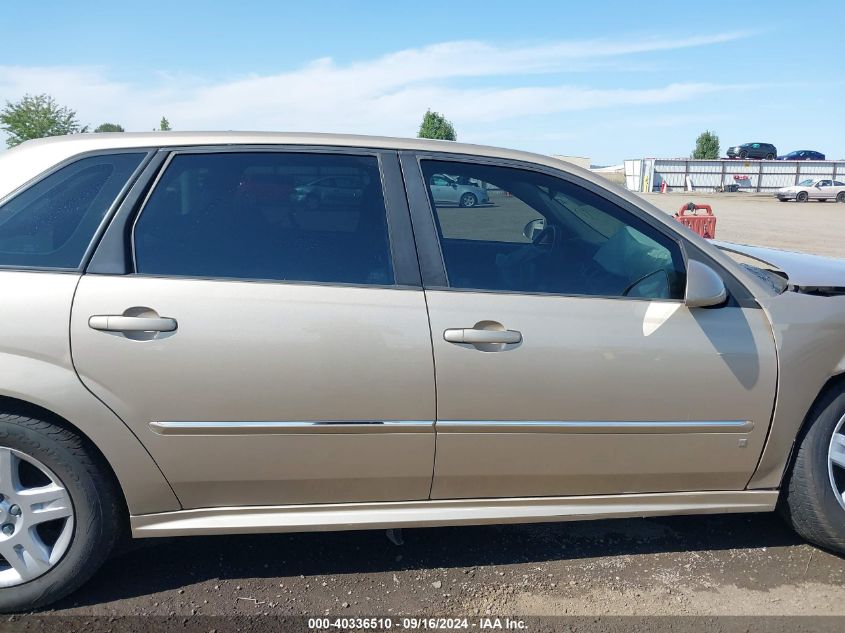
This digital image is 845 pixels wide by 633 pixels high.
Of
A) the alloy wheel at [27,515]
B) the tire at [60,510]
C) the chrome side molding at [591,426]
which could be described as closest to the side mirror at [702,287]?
the chrome side molding at [591,426]

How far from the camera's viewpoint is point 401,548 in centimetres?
285

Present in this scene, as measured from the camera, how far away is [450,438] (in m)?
2.42

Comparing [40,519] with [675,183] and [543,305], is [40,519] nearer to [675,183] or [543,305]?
[543,305]

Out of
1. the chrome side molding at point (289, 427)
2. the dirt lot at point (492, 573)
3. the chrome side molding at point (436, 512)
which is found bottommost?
the dirt lot at point (492, 573)

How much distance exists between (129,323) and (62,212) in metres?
0.51

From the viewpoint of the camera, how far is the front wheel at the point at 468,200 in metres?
2.85

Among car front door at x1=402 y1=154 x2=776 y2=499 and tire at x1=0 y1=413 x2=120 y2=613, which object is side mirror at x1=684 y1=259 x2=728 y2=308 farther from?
tire at x1=0 y1=413 x2=120 y2=613

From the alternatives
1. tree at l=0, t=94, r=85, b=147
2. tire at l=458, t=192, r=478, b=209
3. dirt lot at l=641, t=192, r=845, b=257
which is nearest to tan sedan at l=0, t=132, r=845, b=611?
tire at l=458, t=192, r=478, b=209

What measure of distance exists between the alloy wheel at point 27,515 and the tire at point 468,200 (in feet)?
6.19

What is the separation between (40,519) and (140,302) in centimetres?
87

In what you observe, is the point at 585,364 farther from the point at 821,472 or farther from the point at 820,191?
the point at 820,191

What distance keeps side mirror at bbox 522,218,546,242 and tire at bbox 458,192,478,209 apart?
12.8 inches

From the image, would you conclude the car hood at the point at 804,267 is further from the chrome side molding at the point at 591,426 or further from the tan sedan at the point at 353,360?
the chrome side molding at the point at 591,426

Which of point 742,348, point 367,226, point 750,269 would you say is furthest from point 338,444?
point 750,269
